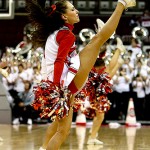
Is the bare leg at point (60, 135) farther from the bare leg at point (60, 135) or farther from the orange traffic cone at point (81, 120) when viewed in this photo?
the orange traffic cone at point (81, 120)

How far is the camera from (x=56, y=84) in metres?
4.95

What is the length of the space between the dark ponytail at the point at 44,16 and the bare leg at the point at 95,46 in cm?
43

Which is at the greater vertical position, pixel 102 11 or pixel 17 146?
pixel 102 11

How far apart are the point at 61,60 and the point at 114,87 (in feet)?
28.2

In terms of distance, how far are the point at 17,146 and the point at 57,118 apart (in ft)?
8.77

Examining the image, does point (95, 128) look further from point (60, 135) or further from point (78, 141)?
point (60, 135)

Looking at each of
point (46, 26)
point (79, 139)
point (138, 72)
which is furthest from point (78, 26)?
point (46, 26)

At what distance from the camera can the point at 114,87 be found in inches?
529

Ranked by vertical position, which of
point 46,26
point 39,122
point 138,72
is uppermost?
point 46,26

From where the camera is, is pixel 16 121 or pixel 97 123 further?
pixel 16 121

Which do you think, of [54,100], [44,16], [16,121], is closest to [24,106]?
[16,121]

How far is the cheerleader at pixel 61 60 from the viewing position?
4926 millimetres

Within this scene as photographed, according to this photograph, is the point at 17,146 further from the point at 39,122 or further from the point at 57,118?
the point at 39,122

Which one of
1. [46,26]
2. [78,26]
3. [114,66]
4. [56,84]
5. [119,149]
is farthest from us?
[78,26]
